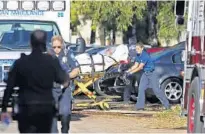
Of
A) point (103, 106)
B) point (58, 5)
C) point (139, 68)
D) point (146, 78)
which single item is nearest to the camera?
point (103, 106)

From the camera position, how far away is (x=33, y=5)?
1992 cm

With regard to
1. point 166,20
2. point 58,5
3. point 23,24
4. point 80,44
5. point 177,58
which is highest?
point 166,20

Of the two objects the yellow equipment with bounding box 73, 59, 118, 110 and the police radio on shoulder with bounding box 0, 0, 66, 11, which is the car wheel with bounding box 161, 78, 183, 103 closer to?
the yellow equipment with bounding box 73, 59, 118, 110

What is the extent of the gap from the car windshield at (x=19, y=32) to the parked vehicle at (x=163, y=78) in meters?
3.00

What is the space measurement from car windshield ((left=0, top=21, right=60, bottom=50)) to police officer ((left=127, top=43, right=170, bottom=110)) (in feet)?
6.82

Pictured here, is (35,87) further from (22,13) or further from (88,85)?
(22,13)

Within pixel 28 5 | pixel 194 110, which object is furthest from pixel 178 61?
pixel 194 110

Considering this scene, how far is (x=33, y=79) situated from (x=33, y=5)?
37.2 ft

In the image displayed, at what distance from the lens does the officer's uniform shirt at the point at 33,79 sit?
8.76m

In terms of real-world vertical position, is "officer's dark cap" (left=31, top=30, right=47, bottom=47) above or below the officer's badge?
above

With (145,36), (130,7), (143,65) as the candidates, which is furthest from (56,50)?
(145,36)

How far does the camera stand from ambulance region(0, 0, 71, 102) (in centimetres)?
1581

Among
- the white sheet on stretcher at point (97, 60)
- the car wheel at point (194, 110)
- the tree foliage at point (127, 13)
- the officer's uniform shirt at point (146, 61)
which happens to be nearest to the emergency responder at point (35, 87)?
the car wheel at point (194, 110)

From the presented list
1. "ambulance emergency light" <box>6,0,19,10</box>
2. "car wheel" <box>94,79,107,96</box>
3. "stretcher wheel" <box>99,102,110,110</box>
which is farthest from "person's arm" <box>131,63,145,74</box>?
"ambulance emergency light" <box>6,0,19,10</box>
